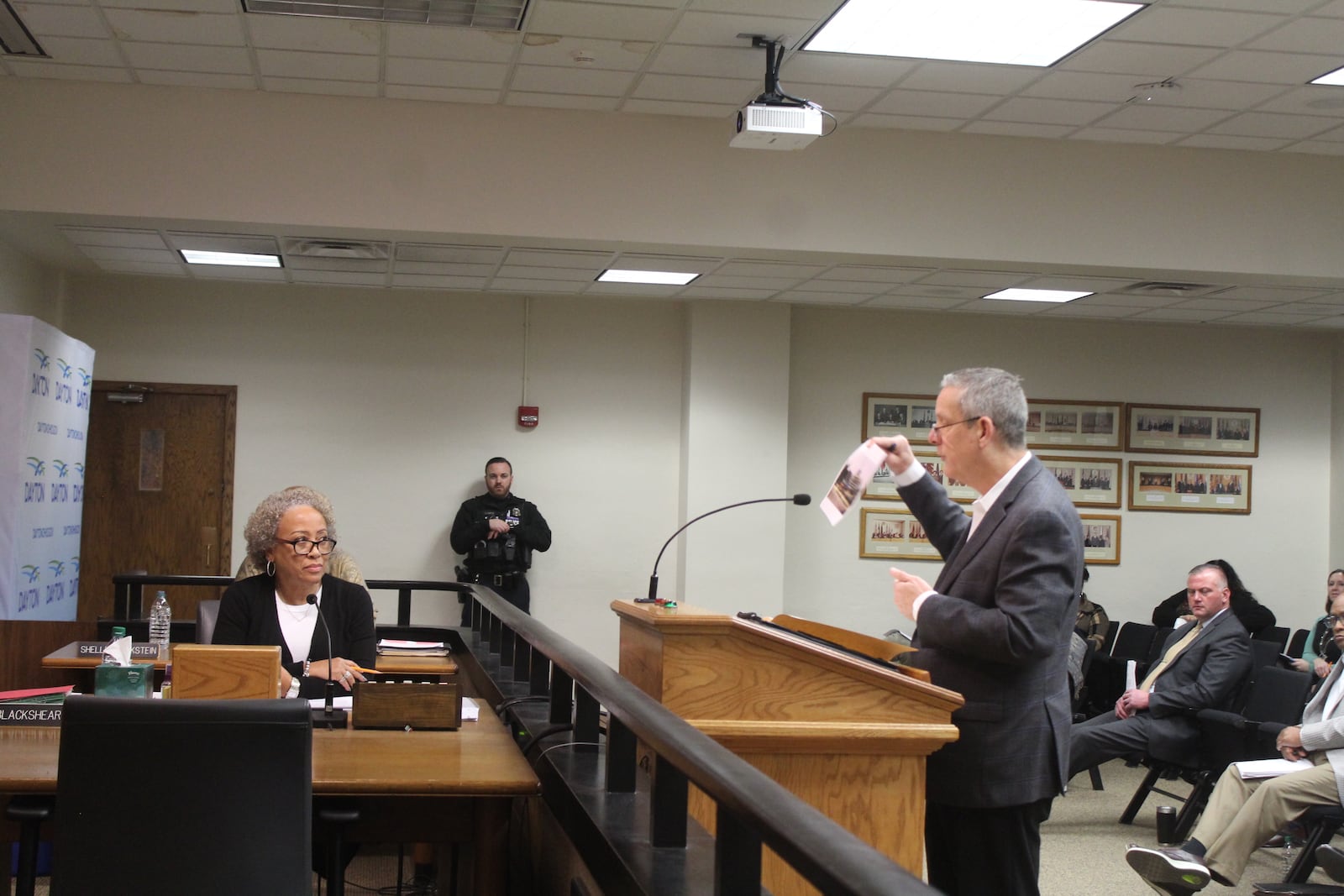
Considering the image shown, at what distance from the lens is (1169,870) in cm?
426

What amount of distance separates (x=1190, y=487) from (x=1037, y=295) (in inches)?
107

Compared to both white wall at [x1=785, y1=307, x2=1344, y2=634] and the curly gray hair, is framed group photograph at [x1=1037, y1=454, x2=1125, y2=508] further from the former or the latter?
the curly gray hair

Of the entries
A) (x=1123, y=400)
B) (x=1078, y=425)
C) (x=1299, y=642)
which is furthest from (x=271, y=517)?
(x=1123, y=400)

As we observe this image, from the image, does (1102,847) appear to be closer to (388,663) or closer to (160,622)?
(388,663)

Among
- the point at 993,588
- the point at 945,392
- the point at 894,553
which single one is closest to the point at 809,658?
the point at 993,588

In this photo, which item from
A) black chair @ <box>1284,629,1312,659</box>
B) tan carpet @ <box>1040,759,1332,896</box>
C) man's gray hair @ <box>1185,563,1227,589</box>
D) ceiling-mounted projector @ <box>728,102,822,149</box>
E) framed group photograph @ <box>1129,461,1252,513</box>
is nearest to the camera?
tan carpet @ <box>1040,759,1332,896</box>

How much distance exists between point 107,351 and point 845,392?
533 centimetres

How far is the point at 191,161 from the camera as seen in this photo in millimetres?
6074

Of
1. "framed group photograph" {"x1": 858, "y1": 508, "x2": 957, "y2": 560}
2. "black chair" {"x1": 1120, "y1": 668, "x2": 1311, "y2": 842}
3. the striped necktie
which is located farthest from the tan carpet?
"framed group photograph" {"x1": 858, "y1": 508, "x2": 957, "y2": 560}

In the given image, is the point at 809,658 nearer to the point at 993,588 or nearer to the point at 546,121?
the point at 993,588

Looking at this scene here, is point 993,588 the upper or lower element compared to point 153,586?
upper

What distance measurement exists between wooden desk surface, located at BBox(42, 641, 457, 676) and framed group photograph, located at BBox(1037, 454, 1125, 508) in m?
6.19

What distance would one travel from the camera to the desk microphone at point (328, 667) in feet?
10.3

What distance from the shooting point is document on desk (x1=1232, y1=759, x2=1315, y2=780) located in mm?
4699
